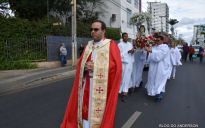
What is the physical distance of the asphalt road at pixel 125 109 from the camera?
437 cm

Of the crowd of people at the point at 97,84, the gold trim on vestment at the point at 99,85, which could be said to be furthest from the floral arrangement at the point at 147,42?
the gold trim on vestment at the point at 99,85

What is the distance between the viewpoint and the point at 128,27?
30.8m

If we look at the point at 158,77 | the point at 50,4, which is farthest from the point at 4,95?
the point at 50,4

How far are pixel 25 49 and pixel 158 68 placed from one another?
971 cm

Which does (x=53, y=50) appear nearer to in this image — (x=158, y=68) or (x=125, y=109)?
(x=158, y=68)

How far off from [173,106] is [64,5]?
54.9ft

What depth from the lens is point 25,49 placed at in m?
13.0

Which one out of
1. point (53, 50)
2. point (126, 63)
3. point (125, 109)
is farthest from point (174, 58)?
point (53, 50)

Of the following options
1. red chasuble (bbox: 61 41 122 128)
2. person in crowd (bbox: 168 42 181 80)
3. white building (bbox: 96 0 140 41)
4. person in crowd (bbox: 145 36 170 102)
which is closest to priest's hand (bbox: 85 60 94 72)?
red chasuble (bbox: 61 41 122 128)

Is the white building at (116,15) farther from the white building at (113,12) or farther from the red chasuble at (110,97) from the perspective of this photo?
the red chasuble at (110,97)

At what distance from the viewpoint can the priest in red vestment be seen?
2955 mm

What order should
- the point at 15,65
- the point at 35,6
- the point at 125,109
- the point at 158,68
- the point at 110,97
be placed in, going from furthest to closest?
the point at 35,6 < the point at 15,65 < the point at 158,68 < the point at 125,109 < the point at 110,97

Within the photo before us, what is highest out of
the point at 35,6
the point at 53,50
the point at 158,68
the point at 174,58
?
the point at 35,6

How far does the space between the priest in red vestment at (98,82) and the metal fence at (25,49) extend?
10195 millimetres
